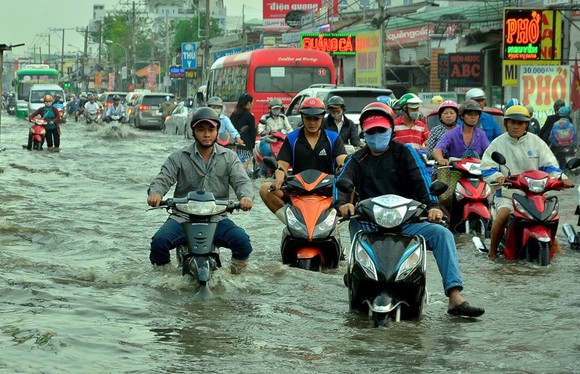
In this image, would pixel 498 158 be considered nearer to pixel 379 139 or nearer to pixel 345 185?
pixel 379 139

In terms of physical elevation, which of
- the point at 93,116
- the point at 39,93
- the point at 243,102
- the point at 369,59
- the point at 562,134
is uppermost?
the point at 369,59

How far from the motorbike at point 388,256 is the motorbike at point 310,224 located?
2310 millimetres

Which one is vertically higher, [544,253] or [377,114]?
[377,114]

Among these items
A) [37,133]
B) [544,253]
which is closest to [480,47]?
[37,133]

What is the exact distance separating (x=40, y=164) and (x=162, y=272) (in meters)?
18.3

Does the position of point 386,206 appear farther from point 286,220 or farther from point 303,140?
point 303,140

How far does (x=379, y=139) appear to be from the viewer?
8.59 m

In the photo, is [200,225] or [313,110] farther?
[313,110]

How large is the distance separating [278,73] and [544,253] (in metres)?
21.1

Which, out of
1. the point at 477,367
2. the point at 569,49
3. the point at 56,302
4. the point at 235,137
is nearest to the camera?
the point at 477,367

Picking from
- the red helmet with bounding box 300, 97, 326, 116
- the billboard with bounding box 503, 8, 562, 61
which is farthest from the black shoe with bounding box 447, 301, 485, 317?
the billboard with bounding box 503, 8, 562, 61

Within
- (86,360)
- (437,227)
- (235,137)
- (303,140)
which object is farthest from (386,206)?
(235,137)

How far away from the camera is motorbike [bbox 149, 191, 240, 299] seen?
8773 mm

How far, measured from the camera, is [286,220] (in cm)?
1066
